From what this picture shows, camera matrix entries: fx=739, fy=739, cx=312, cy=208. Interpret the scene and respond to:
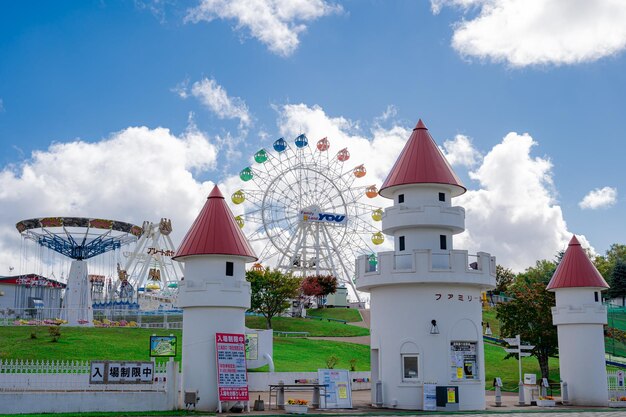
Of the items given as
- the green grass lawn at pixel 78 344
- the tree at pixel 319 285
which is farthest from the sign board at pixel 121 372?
the tree at pixel 319 285

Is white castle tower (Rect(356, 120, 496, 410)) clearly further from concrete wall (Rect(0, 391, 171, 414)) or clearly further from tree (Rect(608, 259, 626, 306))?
tree (Rect(608, 259, 626, 306))

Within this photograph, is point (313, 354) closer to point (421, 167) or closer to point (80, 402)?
point (421, 167)

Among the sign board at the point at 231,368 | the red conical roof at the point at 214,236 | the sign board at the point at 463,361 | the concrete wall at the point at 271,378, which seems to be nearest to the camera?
the sign board at the point at 231,368

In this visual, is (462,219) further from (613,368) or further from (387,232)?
(613,368)

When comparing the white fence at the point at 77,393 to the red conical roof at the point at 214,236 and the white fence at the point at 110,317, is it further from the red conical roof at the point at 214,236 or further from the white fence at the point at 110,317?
the white fence at the point at 110,317

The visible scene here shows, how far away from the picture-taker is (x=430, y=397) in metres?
27.6

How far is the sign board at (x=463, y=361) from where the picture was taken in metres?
28.3

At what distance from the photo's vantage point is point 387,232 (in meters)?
30.6

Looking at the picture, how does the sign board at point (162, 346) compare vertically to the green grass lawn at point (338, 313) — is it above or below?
below

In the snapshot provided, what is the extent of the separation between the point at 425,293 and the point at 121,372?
11.6 m

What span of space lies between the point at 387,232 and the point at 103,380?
12.5m

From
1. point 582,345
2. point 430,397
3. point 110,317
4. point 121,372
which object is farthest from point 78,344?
point 582,345

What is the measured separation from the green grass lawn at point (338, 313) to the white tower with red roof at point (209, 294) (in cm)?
5307

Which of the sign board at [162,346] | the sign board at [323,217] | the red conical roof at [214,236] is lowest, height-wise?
the sign board at [162,346]
